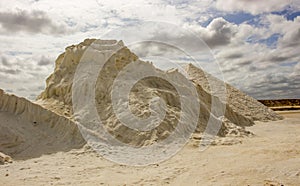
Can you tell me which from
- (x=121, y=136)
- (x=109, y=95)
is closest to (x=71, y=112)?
(x=109, y=95)

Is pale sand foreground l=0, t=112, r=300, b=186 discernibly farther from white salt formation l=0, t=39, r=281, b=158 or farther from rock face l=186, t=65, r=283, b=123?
rock face l=186, t=65, r=283, b=123

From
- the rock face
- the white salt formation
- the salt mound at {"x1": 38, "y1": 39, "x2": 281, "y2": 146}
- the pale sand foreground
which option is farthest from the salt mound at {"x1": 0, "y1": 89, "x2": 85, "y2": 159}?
the rock face

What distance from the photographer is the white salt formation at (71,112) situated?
879cm

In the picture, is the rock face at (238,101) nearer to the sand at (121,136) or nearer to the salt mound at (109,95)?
the sand at (121,136)

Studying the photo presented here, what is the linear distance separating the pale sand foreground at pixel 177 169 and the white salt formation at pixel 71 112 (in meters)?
0.91

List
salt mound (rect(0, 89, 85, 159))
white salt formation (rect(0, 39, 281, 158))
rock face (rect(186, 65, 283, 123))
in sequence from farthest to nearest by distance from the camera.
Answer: rock face (rect(186, 65, 283, 123)) < white salt formation (rect(0, 39, 281, 158)) < salt mound (rect(0, 89, 85, 159))

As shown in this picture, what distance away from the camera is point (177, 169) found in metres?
6.79

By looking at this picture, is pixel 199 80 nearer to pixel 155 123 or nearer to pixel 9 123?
pixel 155 123

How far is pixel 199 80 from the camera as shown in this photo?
889 inches

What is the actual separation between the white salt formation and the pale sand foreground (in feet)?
2.99

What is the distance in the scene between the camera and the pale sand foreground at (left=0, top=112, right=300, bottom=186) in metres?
5.93

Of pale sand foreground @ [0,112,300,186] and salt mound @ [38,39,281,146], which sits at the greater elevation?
salt mound @ [38,39,281,146]

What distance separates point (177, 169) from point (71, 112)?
4740 mm

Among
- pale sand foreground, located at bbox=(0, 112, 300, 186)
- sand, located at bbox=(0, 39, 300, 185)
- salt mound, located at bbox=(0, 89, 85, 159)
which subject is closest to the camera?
pale sand foreground, located at bbox=(0, 112, 300, 186)
